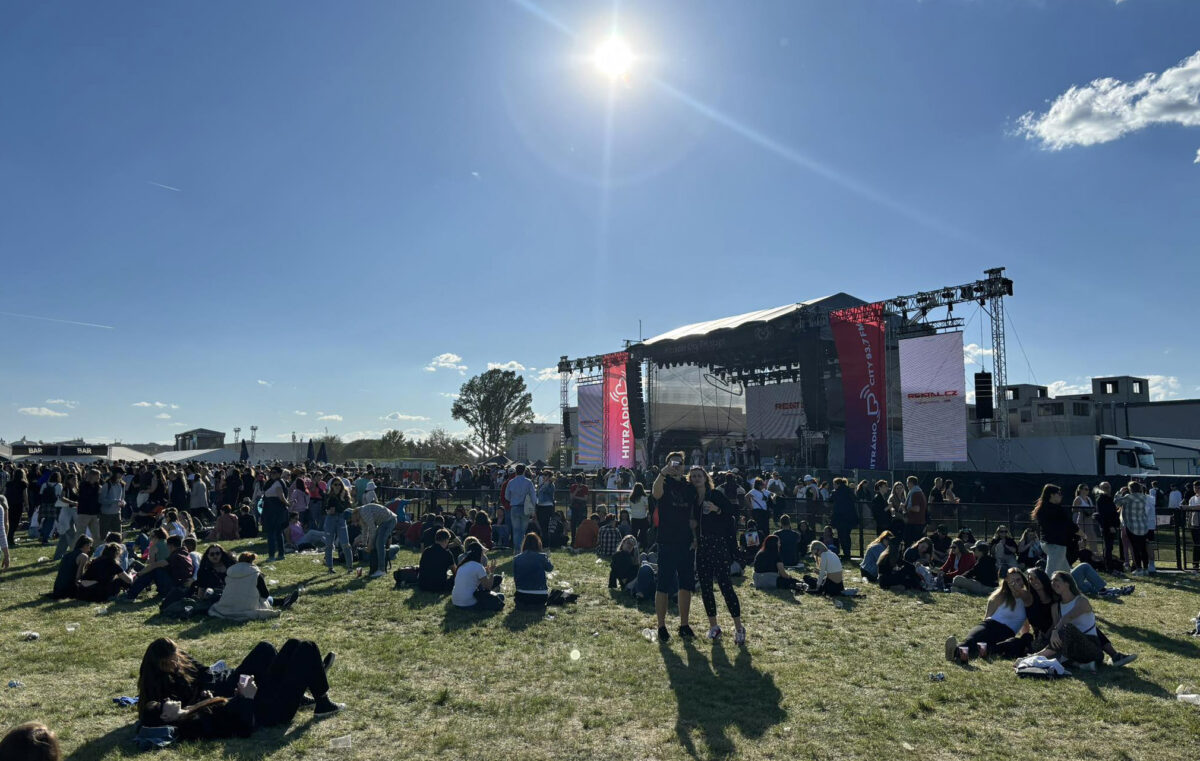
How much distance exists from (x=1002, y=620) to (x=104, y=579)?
10472 mm

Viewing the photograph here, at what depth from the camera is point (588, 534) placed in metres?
14.9

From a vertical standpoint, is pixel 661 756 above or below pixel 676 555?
below

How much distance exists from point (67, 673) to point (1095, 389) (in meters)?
64.1

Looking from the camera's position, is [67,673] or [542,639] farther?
[542,639]

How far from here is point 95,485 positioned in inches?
482

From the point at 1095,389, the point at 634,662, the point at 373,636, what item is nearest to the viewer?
the point at 634,662

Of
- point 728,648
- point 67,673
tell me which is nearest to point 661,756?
point 728,648

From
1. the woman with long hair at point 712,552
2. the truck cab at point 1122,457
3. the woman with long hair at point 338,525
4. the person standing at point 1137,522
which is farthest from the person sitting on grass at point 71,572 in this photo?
the truck cab at point 1122,457

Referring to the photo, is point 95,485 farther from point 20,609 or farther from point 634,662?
point 634,662

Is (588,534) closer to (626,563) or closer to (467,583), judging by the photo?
(626,563)

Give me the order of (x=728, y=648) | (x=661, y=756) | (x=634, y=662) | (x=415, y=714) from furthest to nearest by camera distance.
Answer: 1. (x=728, y=648)
2. (x=634, y=662)
3. (x=415, y=714)
4. (x=661, y=756)

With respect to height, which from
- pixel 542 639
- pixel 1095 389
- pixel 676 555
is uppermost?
pixel 1095 389

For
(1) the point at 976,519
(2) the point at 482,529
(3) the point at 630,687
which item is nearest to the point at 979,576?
(1) the point at 976,519

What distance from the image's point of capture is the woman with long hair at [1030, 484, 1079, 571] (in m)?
8.58
